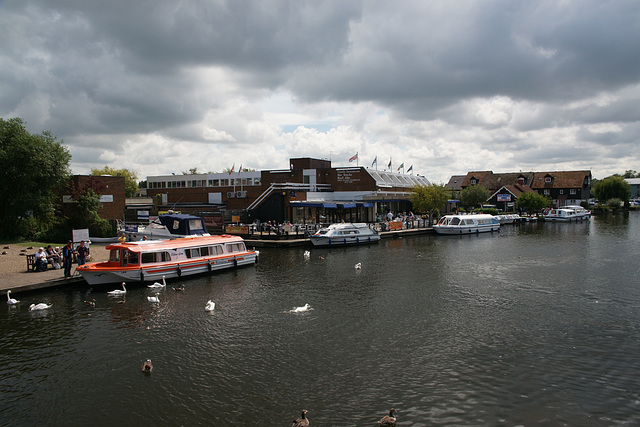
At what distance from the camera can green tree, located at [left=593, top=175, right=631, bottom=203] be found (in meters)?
98.3

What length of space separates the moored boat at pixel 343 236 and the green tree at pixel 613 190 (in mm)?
86732

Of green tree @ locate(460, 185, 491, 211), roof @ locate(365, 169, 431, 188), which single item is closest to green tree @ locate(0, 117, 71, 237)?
roof @ locate(365, 169, 431, 188)

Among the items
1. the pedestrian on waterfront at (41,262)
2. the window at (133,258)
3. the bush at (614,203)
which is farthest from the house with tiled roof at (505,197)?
the pedestrian on waterfront at (41,262)

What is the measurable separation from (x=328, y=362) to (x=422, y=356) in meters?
3.30

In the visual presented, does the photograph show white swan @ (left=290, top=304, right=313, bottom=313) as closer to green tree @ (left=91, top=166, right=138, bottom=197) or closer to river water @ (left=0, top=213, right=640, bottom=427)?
river water @ (left=0, top=213, right=640, bottom=427)

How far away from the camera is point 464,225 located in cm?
5247

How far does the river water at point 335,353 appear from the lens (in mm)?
10625

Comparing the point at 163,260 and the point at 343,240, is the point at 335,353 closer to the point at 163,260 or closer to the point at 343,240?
the point at 163,260

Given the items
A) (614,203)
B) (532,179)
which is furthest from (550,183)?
(614,203)

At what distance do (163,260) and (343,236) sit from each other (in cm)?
1954

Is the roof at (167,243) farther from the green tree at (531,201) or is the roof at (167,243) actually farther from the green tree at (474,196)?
the green tree at (474,196)

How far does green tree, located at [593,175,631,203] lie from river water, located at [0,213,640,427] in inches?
3663

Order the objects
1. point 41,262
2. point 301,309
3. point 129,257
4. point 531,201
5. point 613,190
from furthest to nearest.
→ point 613,190
point 531,201
point 41,262
point 129,257
point 301,309

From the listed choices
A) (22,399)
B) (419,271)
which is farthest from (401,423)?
(419,271)
